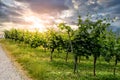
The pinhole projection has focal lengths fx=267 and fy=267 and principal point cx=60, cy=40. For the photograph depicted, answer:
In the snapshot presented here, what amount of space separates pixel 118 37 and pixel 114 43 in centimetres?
300

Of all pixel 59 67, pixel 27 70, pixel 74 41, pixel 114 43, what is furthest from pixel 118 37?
pixel 27 70

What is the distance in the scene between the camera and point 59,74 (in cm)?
2320

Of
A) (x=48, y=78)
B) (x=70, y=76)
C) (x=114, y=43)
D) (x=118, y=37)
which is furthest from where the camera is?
(x=118, y=37)

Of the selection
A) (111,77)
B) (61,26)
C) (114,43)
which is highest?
(61,26)

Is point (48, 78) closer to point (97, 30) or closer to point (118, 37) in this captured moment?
point (97, 30)

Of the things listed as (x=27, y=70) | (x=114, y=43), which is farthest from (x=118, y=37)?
(x=27, y=70)

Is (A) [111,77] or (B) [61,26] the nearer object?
(A) [111,77]

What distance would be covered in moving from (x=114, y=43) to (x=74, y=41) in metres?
3.78

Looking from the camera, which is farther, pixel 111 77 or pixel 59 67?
pixel 59 67

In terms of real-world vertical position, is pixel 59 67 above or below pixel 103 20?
below

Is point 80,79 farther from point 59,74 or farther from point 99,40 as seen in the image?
point 99,40

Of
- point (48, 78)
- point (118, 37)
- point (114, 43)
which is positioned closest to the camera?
point (48, 78)

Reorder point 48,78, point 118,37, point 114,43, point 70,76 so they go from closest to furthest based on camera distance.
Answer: point 48,78, point 70,76, point 114,43, point 118,37

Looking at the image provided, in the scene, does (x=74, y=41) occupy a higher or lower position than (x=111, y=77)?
higher
